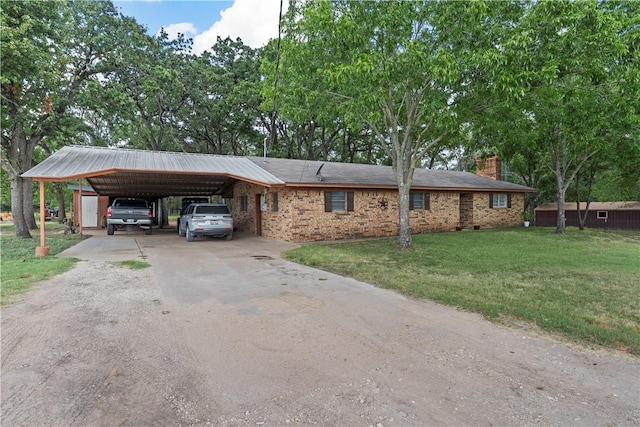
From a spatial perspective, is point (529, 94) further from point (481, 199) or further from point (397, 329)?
point (481, 199)

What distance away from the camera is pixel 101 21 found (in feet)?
59.6

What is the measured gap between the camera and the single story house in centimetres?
1235

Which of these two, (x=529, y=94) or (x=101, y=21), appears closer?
(x=529, y=94)

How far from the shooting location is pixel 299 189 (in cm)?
1358

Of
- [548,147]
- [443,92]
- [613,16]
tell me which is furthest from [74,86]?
[548,147]

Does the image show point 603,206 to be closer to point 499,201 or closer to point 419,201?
point 499,201

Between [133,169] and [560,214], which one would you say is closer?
[133,169]

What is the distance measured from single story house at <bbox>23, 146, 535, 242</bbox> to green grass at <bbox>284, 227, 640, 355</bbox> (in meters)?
2.08

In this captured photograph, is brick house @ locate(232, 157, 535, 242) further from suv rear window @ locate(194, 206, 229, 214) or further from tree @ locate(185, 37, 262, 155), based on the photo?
tree @ locate(185, 37, 262, 155)

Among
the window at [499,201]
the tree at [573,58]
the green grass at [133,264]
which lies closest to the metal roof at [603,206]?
the window at [499,201]

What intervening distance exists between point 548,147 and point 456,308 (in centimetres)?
1688

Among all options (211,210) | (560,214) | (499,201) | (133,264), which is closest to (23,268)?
(133,264)

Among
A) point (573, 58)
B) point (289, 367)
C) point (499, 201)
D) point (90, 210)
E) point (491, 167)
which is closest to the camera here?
point (289, 367)

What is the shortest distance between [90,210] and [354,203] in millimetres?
18161
